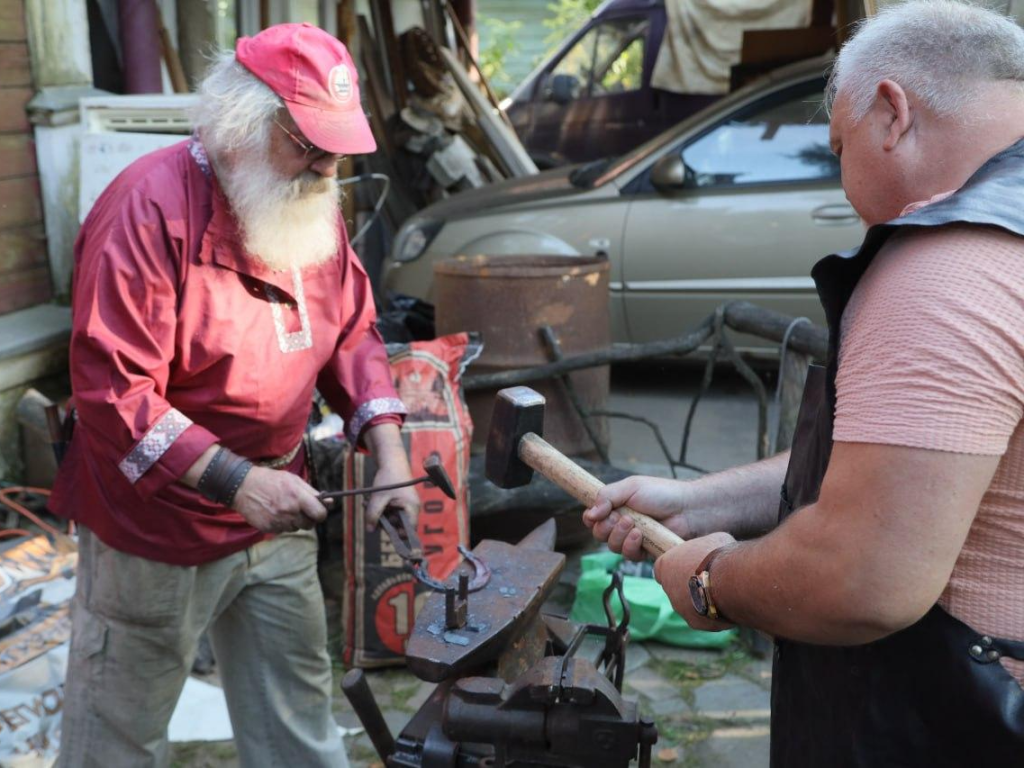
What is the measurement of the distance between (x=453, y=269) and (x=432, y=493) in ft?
3.84

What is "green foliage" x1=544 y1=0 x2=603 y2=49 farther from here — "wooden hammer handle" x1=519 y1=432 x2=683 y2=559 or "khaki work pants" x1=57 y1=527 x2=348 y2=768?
"wooden hammer handle" x1=519 y1=432 x2=683 y2=559

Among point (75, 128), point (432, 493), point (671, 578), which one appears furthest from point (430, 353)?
point (671, 578)

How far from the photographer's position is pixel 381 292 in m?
7.35

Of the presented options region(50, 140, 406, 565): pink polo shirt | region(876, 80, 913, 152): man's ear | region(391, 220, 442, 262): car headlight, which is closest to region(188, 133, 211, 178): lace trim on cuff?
region(50, 140, 406, 565): pink polo shirt

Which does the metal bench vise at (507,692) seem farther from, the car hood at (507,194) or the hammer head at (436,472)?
the car hood at (507,194)

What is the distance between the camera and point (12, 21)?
14.5ft

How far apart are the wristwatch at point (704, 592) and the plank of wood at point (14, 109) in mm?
3908

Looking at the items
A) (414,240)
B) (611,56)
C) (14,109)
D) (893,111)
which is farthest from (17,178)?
(611,56)

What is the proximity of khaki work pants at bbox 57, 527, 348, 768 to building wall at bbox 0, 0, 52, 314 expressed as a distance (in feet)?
7.75

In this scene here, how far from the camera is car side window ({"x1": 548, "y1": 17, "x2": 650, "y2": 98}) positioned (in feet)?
31.7

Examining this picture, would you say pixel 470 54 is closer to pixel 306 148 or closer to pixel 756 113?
pixel 756 113

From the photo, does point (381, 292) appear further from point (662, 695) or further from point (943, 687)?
point (943, 687)

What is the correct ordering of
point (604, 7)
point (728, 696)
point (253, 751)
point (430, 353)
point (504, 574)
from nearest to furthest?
1. point (504, 574)
2. point (253, 751)
3. point (728, 696)
4. point (430, 353)
5. point (604, 7)

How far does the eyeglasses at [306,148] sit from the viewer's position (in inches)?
94.1
